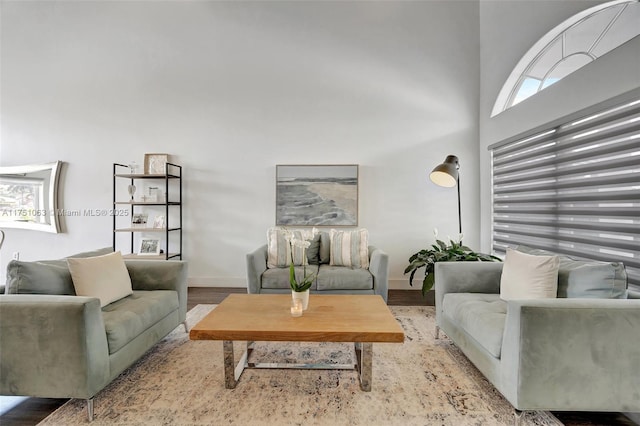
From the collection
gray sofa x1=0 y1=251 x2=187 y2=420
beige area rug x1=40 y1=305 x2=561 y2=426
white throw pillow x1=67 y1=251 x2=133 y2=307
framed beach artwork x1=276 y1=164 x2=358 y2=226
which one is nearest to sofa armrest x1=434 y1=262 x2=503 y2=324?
beige area rug x1=40 y1=305 x2=561 y2=426

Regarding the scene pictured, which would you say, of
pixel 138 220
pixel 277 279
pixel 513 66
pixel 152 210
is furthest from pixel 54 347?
pixel 513 66

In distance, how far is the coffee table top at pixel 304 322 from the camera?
63.7 inches

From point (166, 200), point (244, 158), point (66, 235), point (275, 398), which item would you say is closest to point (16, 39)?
point (66, 235)

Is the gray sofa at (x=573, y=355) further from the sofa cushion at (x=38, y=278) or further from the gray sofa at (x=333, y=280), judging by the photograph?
the sofa cushion at (x=38, y=278)

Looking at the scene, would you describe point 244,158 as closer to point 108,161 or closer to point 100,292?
point 108,161

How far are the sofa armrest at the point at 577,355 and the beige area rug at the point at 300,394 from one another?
8.9 inches

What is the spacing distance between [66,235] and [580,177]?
6063mm

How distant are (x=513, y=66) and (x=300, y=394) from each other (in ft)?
12.9

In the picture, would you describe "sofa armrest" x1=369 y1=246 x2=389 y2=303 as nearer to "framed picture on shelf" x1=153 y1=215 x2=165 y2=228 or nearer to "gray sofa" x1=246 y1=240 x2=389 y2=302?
"gray sofa" x1=246 y1=240 x2=389 y2=302

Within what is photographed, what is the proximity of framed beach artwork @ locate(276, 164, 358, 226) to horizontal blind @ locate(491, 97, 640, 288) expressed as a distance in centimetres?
187

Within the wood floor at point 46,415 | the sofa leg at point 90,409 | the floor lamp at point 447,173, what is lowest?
the wood floor at point 46,415

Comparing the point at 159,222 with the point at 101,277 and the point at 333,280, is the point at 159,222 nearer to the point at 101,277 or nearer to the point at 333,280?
the point at 101,277

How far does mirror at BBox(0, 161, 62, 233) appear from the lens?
4.18m

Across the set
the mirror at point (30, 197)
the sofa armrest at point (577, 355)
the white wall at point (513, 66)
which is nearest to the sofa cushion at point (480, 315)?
the sofa armrest at point (577, 355)
